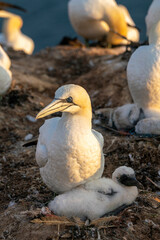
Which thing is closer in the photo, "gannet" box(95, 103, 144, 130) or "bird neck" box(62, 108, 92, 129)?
"bird neck" box(62, 108, 92, 129)

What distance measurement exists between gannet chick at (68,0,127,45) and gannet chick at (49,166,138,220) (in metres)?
6.93

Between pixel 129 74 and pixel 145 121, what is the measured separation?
61 cm

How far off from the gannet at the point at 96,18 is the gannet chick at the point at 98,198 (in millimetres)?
6904

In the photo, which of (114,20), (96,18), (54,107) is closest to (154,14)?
(54,107)

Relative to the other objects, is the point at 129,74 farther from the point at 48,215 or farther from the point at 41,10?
the point at 41,10

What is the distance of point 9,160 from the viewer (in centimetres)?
551

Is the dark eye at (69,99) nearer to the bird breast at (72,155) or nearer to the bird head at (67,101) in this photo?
the bird head at (67,101)

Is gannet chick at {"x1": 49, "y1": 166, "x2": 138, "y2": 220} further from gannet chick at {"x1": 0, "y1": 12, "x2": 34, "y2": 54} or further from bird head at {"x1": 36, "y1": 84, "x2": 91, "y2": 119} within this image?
gannet chick at {"x1": 0, "y1": 12, "x2": 34, "y2": 54}

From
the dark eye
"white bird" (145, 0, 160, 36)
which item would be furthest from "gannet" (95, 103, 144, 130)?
the dark eye

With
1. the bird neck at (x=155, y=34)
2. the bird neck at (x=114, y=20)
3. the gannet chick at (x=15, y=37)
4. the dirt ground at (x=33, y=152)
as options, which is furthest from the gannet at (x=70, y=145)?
the gannet chick at (x=15, y=37)

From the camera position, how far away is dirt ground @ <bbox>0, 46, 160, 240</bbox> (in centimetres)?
373

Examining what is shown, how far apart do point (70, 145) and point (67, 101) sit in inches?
14.2

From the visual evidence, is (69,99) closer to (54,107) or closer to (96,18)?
(54,107)

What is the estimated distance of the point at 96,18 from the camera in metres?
10.5
